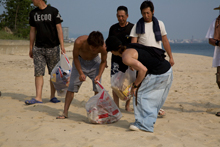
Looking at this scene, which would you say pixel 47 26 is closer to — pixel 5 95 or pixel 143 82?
pixel 5 95

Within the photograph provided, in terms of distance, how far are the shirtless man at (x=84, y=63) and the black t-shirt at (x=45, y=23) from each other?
1.13 meters

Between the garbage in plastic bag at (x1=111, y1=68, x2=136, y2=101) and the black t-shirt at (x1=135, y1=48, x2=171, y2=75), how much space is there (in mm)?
665

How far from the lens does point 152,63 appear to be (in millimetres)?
3443

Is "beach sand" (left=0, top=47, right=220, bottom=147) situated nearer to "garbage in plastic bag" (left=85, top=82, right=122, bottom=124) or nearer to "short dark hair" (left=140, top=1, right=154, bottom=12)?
"garbage in plastic bag" (left=85, top=82, right=122, bottom=124)

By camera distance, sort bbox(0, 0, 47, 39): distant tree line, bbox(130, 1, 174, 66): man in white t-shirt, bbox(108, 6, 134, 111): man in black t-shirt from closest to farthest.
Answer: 1. bbox(130, 1, 174, 66): man in white t-shirt
2. bbox(108, 6, 134, 111): man in black t-shirt
3. bbox(0, 0, 47, 39): distant tree line

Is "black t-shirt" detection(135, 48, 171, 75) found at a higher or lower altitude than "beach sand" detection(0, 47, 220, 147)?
higher

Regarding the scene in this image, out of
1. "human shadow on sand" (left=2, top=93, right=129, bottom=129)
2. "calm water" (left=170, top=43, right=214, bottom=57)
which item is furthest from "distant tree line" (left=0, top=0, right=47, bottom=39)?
"calm water" (left=170, top=43, right=214, bottom=57)

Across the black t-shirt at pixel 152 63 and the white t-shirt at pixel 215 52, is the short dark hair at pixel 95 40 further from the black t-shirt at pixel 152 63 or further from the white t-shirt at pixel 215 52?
the white t-shirt at pixel 215 52

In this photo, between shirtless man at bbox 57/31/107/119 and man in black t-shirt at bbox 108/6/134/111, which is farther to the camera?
man in black t-shirt at bbox 108/6/134/111

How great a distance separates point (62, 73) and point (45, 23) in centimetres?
109

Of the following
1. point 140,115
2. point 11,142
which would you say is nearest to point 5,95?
point 11,142

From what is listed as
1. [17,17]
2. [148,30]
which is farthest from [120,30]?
[17,17]

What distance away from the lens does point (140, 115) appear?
3.51 metres

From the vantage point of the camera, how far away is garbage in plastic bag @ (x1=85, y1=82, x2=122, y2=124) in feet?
12.7
